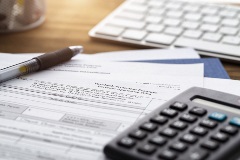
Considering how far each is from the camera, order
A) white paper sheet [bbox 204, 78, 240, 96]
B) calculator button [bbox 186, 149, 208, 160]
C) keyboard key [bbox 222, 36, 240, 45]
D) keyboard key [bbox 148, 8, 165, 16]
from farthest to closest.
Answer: keyboard key [bbox 148, 8, 165, 16]
keyboard key [bbox 222, 36, 240, 45]
white paper sheet [bbox 204, 78, 240, 96]
calculator button [bbox 186, 149, 208, 160]

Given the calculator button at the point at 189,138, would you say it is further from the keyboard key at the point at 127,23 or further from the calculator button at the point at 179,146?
the keyboard key at the point at 127,23

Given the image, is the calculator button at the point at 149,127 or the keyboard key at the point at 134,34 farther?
the keyboard key at the point at 134,34

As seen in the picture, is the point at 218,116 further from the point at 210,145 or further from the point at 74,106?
the point at 74,106

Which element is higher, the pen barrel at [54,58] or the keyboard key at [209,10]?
the keyboard key at [209,10]

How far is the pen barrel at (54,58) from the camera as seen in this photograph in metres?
0.59

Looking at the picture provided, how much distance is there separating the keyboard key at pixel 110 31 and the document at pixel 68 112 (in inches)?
5.5

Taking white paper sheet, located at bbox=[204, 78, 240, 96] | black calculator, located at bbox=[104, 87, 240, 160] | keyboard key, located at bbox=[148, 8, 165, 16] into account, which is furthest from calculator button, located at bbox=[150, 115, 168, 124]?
keyboard key, located at bbox=[148, 8, 165, 16]

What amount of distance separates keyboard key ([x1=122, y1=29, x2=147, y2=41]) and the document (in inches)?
5.3

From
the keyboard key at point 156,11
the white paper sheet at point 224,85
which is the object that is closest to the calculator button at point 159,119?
the white paper sheet at point 224,85

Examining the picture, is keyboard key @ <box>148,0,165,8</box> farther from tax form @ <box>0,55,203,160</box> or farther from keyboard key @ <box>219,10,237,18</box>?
tax form @ <box>0,55,203,160</box>

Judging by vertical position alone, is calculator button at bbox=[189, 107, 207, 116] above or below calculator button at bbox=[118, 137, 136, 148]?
above

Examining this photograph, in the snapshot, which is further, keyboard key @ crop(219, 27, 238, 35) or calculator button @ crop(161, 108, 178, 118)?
keyboard key @ crop(219, 27, 238, 35)

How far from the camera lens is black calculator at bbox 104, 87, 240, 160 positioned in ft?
1.29

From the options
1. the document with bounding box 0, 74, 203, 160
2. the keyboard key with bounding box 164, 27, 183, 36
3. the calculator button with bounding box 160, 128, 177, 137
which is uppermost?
the keyboard key with bounding box 164, 27, 183, 36
